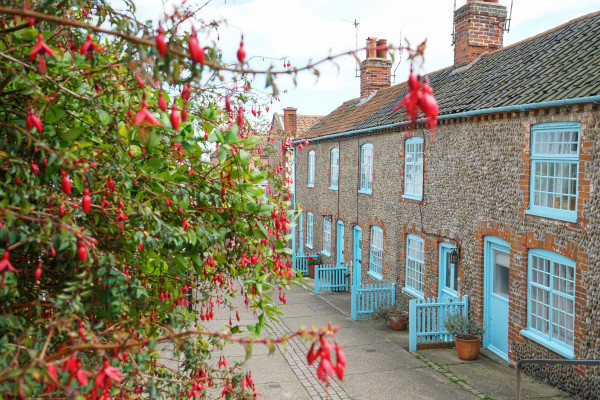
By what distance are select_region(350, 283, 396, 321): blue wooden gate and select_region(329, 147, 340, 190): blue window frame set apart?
6.06m

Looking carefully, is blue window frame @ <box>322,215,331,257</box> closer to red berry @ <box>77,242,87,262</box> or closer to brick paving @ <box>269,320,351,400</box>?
brick paving @ <box>269,320,351,400</box>

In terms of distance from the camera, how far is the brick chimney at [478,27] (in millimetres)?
15859

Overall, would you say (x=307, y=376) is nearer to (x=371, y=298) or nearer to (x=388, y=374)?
(x=388, y=374)

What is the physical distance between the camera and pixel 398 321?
14.0 meters

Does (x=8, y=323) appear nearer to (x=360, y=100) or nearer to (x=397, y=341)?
(x=397, y=341)

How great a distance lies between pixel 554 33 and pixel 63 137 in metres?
13.7

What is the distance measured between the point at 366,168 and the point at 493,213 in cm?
722

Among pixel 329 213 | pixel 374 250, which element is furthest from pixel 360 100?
pixel 374 250

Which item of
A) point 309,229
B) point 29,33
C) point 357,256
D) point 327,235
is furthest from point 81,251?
point 309,229

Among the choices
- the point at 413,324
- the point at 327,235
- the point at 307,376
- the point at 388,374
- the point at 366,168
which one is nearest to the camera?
the point at 388,374

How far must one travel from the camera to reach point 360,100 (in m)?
23.7

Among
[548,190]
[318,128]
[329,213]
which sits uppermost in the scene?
[318,128]

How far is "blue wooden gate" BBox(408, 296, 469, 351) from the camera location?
12070 mm

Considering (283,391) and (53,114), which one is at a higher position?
(53,114)
